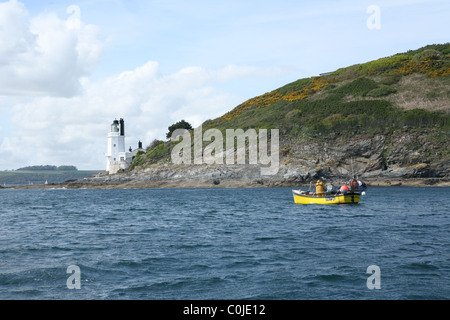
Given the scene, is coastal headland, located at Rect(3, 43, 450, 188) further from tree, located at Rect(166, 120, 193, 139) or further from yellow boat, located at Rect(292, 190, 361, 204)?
yellow boat, located at Rect(292, 190, 361, 204)

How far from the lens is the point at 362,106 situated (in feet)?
327

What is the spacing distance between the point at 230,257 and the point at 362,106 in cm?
8590

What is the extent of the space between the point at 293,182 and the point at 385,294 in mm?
72177

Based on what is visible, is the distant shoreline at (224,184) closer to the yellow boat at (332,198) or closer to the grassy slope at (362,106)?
the grassy slope at (362,106)

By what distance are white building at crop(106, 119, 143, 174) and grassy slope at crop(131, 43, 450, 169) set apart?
5666mm

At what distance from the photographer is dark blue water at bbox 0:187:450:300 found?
15334 millimetres

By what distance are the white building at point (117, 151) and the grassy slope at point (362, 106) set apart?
567 centimetres

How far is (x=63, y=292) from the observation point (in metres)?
15.3

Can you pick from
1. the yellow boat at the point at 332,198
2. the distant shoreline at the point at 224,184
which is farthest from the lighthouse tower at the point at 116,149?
the yellow boat at the point at 332,198

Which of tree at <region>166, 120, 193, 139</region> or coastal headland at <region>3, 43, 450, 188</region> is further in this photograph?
tree at <region>166, 120, 193, 139</region>

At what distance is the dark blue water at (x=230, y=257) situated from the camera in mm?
15334

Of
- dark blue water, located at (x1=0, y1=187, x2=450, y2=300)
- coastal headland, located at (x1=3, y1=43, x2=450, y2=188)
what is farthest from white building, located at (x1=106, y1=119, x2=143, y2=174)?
dark blue water, located at (x1=0, y1=187, x2=450, y2=300)

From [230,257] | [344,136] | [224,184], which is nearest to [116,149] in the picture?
[224,184]
